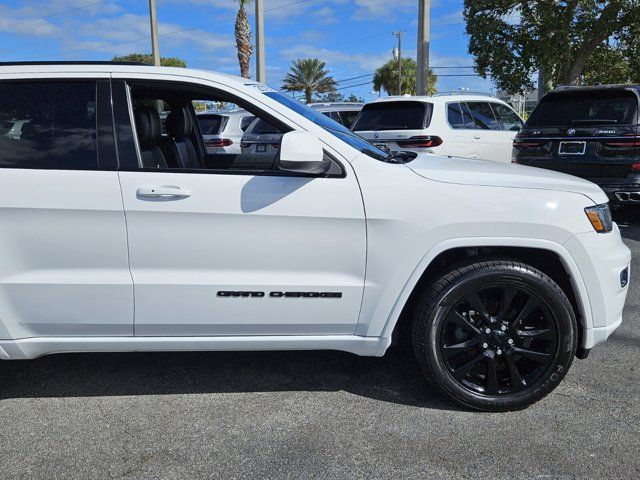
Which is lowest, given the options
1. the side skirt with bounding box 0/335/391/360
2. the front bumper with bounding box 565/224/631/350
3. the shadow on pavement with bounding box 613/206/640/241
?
the shadow on pavement with bounding box 613/206/640/241

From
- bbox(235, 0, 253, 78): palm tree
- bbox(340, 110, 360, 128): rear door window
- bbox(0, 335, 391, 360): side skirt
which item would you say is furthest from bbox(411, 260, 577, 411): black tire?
bbox(235, 0, 253, 78): palm tree

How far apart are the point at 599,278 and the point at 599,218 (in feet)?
1.02

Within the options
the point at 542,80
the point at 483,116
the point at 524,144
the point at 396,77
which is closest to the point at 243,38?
the point at 542,80

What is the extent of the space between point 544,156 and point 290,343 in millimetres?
5617

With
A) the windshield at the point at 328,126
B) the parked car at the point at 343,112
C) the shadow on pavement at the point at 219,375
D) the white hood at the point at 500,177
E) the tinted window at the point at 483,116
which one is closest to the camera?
the white hood at the point at 500,177

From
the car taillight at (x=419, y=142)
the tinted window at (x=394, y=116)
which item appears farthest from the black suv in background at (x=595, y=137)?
the tinted window at (x=394, y=116)

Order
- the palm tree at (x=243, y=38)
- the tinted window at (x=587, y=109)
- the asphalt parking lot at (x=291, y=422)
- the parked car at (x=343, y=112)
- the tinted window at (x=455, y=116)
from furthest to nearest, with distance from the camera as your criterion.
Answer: the palm tree at (x=243, y=38) → the parked car at (x=343, y=112) → the tinted window at (x=455, y=116) → the tinted window at (x=587, y=109) → the asphalt parking lot at (x=291, y=422)

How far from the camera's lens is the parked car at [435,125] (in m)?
8.98

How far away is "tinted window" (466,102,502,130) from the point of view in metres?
10.1

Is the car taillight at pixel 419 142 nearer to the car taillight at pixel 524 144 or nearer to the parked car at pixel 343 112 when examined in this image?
the car taillight at pixel 524 144

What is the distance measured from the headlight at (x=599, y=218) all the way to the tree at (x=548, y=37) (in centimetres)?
1331

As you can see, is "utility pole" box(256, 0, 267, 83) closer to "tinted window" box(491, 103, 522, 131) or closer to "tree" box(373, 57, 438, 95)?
"tinted window" box(491, 103, 522, 131)

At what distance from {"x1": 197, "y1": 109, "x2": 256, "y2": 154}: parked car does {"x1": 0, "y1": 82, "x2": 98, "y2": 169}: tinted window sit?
762cm

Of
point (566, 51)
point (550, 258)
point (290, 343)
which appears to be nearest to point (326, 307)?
point (290, 343)
